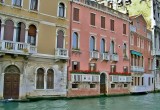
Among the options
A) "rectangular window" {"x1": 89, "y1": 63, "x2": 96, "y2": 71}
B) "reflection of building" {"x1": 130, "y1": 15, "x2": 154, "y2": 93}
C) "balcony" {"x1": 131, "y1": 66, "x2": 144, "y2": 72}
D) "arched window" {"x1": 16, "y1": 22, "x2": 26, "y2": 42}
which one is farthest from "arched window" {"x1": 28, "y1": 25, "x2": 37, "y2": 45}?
"balcony" {"x1": 131, "y1": 66, "x2": 144, "y2": 72}

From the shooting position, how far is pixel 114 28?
89.1 feet

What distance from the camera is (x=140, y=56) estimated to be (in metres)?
32.0

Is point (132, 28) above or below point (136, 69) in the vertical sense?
above

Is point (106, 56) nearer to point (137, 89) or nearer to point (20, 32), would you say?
point (137, 89)

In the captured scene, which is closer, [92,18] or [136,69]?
[92,18]

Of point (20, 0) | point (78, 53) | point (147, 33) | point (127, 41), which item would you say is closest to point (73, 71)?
point (78, 53)

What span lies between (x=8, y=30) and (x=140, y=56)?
19.1 meters

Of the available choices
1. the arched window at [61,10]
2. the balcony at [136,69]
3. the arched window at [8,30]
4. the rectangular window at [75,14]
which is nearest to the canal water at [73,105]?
the arched window at [8,30]

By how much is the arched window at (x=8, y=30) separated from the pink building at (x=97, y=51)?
589cm

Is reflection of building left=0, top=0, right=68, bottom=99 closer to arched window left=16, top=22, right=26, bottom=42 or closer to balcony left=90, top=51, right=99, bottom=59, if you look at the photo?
arched window left=16, top=22, right=26, bottom=42

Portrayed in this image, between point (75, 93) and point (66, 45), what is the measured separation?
430cm

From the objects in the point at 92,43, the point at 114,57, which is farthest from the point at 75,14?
the point at 114,57

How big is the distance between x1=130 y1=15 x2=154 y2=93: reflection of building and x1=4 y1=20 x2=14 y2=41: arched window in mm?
15800

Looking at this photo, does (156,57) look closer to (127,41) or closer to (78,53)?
(127,41)
